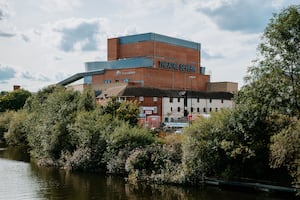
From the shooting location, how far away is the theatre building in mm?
90125

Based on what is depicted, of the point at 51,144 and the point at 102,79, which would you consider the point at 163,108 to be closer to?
the point at 102,79

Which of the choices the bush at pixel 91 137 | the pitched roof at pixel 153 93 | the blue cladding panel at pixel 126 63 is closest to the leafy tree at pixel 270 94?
the bush at pixel 91 137

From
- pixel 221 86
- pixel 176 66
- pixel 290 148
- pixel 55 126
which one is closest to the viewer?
pixel 290 148

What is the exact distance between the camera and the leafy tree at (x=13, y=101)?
105m

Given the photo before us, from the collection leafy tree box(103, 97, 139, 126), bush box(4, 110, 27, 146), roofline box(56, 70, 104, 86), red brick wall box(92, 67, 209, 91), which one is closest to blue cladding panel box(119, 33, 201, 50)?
red brick wall box(92, 67, 209, 91)

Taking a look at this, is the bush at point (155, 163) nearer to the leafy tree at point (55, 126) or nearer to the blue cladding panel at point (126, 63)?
the leafy tree at point (55, 126)

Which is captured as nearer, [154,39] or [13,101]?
[154,39]

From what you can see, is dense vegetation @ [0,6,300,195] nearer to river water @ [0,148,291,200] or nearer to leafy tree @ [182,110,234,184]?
leafy tree @ [182,110,234,184]

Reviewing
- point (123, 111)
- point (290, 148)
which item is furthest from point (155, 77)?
point (290, 148)

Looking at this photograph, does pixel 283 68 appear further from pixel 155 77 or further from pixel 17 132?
pixel 155 77

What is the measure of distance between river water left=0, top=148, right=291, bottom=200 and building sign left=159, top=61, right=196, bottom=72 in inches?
2502

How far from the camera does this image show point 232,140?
29.3 meters

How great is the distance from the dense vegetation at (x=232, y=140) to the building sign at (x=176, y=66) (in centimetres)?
5835

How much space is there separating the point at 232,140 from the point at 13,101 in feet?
287
